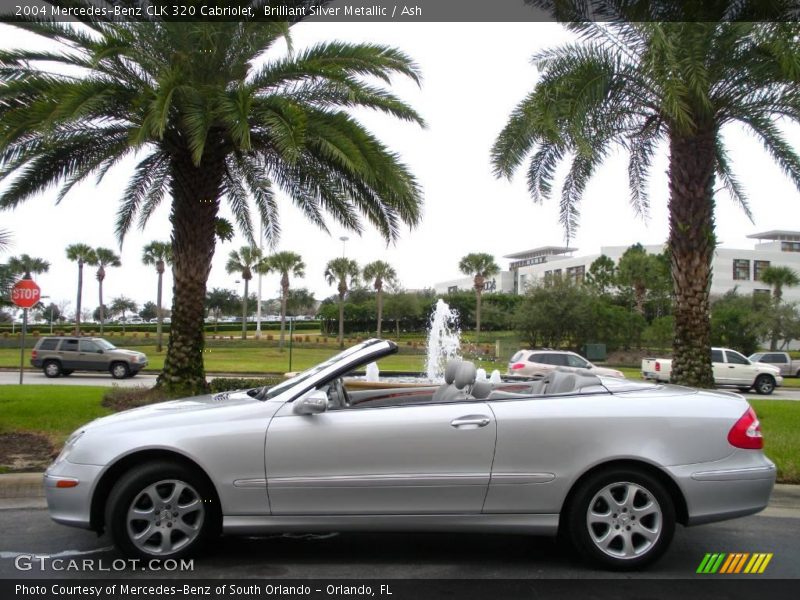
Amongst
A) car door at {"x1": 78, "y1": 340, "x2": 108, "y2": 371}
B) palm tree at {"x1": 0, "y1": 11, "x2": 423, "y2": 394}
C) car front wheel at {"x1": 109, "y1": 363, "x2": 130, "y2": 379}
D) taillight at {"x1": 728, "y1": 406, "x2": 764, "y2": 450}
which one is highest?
palm tree at {"x1": 0, "y1": 11, "x2": 423, "y2": 394}

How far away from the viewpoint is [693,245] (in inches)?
465

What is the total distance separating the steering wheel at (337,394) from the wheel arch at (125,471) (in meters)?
1.00

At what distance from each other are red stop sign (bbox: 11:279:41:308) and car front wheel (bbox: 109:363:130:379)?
24.1 feet

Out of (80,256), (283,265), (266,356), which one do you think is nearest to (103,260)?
(80,256)

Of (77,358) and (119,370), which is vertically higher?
(77,358)

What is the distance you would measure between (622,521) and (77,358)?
25.1 meters

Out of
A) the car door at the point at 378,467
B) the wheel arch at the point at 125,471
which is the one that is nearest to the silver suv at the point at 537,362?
the car door at the point at 378,467

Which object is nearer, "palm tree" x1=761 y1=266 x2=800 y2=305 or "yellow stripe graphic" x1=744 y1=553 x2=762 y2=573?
"yellow stripe graphic" x1=744 y1=553 x2=762 y2=573

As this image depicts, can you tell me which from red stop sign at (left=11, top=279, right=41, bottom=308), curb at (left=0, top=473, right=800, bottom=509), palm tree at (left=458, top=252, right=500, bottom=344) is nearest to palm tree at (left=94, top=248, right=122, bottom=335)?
palm tree at (left=458, top=252, right=500, bottom=344)

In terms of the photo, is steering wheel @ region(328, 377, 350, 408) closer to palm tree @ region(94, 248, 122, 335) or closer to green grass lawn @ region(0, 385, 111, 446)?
green grass lawn @ region(0, 385, 111, 446)

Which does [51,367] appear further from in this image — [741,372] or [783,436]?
[741,372]

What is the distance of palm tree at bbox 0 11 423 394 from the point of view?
32.9 feet

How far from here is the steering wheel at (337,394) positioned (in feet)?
16.4
